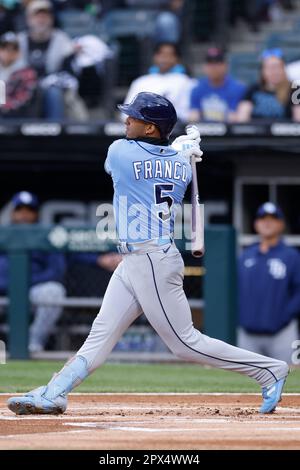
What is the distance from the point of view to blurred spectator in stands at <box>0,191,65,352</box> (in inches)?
445

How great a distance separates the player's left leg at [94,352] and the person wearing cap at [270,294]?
4.95 metres

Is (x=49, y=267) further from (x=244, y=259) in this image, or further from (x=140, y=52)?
(x=140, y=52)

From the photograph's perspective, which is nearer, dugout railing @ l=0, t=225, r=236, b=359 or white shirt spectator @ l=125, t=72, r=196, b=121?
dugout railing @ l=0, t=225, r=236, b=359

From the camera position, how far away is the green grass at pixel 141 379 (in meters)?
8.26

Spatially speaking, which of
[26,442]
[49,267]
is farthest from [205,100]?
[26,442]

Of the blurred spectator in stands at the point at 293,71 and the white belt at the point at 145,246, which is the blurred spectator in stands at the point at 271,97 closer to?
the blurred spectator in stands at the point at 293,71

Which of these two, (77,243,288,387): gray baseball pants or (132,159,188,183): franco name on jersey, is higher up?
(132,159,188,183): franco name on jersey

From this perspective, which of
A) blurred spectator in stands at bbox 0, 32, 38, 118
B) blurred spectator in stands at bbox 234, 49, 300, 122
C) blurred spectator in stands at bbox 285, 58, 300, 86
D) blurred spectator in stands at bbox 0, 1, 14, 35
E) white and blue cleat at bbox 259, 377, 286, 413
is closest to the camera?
white and blue cleat at bbox 259, 377, 286, 413

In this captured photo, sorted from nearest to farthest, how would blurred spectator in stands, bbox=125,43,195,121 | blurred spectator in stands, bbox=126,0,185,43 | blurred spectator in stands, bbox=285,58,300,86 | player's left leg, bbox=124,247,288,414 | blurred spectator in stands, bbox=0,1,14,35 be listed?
player's left leg, bbox=124,247,288,414
blurred spectator in stands, bbox=285,58,300,86
blurred spectator in stands, bbox=125,43,195,121
blurred spectator in stands, bbox=126,0,185,43
blurred spectator in stands, bbox=0,1,14,35

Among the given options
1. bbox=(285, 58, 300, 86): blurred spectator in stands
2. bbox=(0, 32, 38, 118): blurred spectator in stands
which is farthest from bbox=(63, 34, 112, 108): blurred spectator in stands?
bbox=(285, 58, 300, 86): blurred spectator in stands

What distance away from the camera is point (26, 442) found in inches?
196

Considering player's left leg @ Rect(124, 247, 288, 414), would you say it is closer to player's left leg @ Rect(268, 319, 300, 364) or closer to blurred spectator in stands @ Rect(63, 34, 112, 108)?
player's left leg @ Rect(268, 319, 300, 364)

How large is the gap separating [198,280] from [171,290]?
5459mm

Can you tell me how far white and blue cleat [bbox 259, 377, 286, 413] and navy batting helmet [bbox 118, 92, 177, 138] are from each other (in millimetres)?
1419
